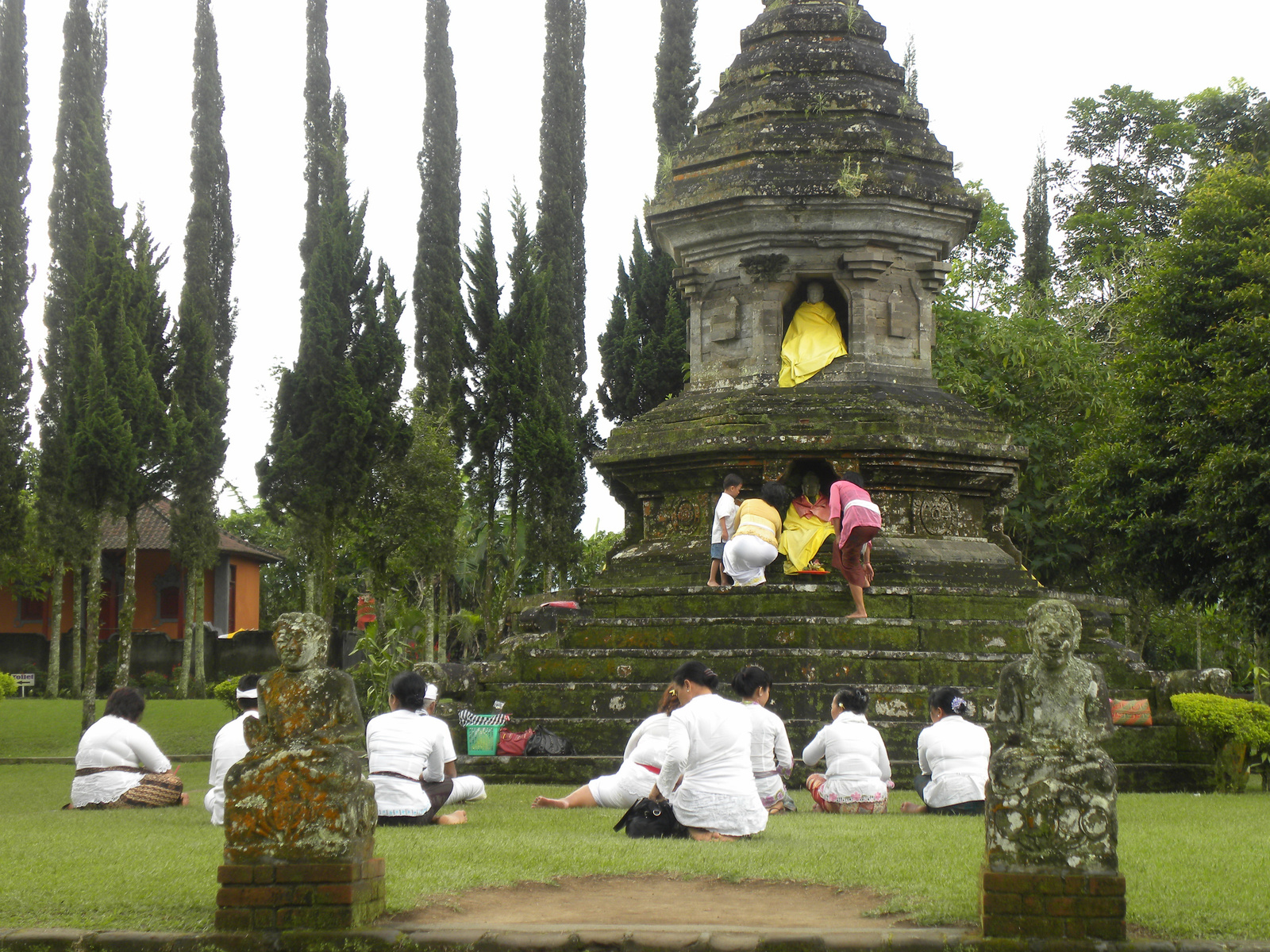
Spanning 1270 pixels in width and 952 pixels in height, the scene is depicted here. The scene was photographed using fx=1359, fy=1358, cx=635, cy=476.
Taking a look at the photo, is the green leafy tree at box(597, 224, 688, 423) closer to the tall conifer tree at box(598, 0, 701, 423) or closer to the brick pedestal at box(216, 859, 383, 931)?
the tall conifer tree at box(598, 0, 701, 423)

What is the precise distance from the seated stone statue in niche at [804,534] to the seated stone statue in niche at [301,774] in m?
8.05

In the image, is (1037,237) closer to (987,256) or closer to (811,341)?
(987,256)

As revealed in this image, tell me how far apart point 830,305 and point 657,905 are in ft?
33.5

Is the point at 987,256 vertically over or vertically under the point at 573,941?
over

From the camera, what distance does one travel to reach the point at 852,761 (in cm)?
820

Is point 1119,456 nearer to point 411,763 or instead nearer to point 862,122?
point 862,122

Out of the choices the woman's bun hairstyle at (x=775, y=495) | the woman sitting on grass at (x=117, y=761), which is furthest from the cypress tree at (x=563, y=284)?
the woman sitting on grass at (x=117, y=761)

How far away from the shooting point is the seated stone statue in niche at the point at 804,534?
12.7 metres

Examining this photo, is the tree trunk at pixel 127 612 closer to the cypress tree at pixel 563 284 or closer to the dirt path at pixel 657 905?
the cypress tree at pixel 563 284

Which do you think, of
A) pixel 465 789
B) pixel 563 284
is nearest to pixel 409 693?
pixel 465 789

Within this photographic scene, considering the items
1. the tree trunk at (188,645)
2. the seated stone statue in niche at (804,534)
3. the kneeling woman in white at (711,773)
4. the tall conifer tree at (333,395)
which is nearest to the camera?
the kneeling woman in white at (711,773)

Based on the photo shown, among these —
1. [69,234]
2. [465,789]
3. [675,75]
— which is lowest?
[465,789]

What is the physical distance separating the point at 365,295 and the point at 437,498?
4023mm

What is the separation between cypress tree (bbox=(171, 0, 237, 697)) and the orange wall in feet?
18.1
